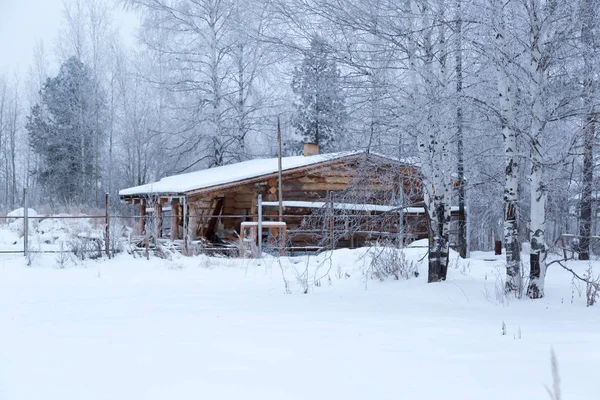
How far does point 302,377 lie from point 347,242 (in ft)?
57.4

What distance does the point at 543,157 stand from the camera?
27.8 feet

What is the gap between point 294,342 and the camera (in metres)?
5.46

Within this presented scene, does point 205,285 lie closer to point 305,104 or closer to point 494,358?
point 494,358

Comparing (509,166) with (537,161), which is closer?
(537,161)

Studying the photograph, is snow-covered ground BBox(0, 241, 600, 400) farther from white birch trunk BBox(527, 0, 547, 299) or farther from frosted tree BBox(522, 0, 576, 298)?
frosted tree BBox(522, 0, 576, 298)

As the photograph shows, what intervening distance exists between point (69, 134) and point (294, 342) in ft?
113

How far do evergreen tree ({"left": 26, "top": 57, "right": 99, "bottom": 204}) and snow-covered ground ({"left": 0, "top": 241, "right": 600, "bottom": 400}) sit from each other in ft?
90.6

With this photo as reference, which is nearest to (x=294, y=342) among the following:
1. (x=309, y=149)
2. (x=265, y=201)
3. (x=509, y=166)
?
(x=509, y=166)

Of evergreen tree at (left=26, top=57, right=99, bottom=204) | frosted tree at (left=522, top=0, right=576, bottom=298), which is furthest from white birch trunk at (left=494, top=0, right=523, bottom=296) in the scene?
evergreen tree at (left=26, top=57, right=99, bottom=204)

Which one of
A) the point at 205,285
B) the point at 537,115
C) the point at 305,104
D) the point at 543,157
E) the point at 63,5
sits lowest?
the point at 205,285

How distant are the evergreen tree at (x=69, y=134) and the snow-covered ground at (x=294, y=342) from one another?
27616mm

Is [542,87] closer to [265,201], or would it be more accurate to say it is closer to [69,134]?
[265,201]

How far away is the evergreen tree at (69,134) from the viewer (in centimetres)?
3628

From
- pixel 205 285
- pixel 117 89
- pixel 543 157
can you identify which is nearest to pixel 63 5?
pixel 117 89
